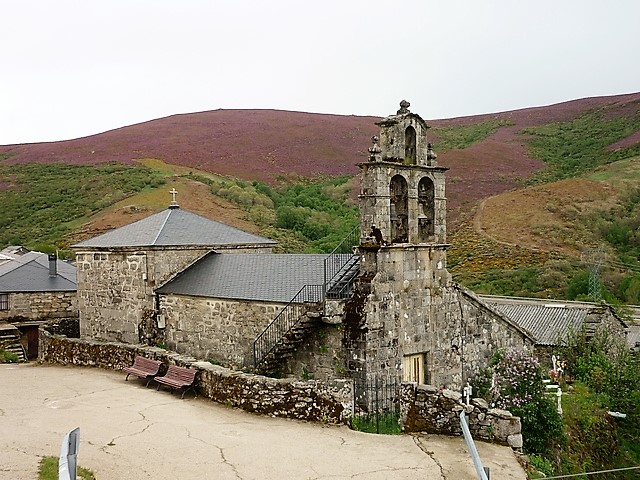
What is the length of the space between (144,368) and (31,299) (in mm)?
11092

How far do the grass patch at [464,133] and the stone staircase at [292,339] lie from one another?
4995cm

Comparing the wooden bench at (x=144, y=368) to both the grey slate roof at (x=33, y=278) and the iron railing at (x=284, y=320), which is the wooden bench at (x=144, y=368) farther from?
the grey slate roof at (x=33, y=278)

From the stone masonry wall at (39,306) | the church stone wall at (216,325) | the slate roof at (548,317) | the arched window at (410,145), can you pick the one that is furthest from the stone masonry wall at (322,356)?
the stone masonry wall at (39,306)

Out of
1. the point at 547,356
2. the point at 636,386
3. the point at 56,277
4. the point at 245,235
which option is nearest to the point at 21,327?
the point at 56,277

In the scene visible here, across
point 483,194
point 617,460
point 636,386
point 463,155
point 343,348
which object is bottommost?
point 617,460

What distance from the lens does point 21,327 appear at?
24391 millimetres

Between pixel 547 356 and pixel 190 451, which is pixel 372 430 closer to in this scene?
pixel 190 451

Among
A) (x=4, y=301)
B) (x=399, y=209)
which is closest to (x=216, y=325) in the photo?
(x=399, y=209)

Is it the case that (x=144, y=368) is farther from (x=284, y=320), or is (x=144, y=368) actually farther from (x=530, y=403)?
(x=530, y=403)

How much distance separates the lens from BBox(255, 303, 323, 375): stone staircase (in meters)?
15.0

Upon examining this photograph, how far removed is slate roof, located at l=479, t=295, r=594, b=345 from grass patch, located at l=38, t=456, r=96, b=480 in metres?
18.1

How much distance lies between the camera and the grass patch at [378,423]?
12172 millimetres

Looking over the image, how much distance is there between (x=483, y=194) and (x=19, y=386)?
3789 cm

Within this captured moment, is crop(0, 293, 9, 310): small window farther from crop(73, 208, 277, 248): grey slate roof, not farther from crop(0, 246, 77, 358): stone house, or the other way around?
crop(73, 208, 277, 248): grey slate roof
